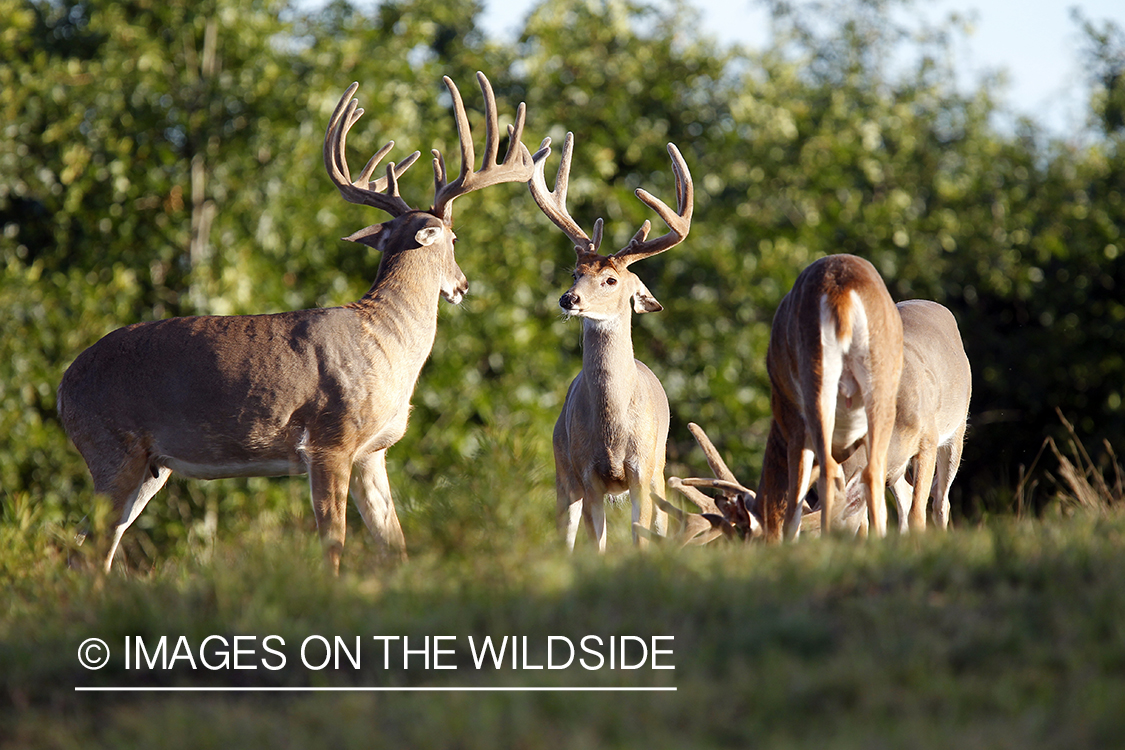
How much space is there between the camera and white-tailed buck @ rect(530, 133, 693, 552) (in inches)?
253

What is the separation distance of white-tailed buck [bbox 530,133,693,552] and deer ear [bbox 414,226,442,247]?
2.71 ft

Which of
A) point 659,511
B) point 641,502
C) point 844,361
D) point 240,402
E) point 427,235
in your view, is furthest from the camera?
point 659,511

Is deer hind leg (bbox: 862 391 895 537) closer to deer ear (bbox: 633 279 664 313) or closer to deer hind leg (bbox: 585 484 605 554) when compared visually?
deer hind leg (bbox: 585 484 605 554)

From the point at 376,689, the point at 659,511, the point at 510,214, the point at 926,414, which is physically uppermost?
the point at 510,214

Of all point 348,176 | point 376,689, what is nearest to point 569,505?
point 348,176

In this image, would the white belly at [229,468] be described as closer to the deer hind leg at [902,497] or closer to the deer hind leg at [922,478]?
the deer hind leg at [922,478]

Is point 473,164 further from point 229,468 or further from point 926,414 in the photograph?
point 926,414

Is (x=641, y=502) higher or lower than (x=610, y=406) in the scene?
lower

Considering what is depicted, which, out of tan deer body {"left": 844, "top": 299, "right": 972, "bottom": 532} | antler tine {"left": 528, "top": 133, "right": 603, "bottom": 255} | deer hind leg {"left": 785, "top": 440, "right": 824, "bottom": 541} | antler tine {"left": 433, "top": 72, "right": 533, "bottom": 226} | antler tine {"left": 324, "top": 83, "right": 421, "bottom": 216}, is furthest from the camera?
antler tine {"left": 528, "top": 133, "right": 603, "bottom": 255}

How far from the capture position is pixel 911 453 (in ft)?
18.9

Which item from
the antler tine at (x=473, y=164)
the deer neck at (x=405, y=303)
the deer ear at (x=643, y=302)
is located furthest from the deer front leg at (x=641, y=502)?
the antler tine at (x=473, y=164)

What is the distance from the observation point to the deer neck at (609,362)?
256 inches

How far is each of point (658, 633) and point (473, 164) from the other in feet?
12.6

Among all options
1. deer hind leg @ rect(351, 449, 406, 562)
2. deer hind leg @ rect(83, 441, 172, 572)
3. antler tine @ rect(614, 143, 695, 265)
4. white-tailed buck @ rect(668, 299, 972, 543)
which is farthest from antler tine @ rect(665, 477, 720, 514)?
deer hind leg @ rect(83, 441, 172, 572)
